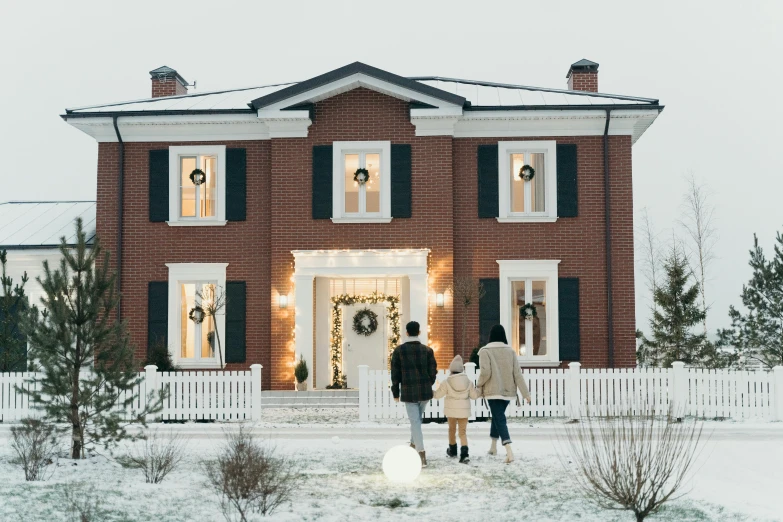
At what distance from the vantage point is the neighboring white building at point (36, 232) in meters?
21.5

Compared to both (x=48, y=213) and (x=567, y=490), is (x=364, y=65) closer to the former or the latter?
(x=48, y=213)

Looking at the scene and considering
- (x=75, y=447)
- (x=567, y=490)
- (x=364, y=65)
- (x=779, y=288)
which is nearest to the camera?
(x=567, y=490)

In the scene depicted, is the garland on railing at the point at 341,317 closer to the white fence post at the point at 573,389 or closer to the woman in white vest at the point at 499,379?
the white fence post at the point at 573,389

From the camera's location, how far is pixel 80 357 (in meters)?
11.0

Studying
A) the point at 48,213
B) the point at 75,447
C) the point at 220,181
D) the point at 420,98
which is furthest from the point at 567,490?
the point at 48,213

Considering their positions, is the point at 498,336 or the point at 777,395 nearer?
the point at 498,336

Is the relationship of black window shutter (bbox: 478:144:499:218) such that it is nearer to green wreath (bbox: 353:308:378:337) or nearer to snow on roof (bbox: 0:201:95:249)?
green wreath (bbox: 353:308:378:337)

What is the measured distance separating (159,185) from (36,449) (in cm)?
1038

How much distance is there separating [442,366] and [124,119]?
8500mm

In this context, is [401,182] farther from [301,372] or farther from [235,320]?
[235,320]

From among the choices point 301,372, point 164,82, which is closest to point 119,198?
point 164,82

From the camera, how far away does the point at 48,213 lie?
24.0 m

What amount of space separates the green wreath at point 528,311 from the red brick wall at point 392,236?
0.95m

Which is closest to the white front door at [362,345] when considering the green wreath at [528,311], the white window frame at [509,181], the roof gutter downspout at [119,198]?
the green wreath at [528,311]
